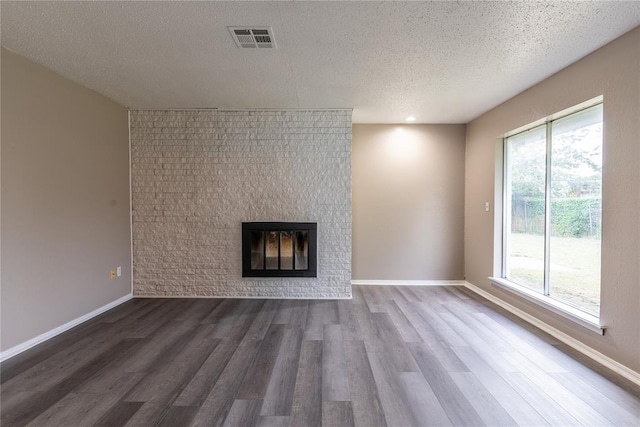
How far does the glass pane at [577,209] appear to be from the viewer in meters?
2.36

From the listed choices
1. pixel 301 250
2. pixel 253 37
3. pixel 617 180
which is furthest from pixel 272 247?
pixel 617 180

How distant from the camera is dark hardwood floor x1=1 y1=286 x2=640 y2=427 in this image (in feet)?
5.19

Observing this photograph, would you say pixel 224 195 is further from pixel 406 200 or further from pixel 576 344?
pixel 576 344

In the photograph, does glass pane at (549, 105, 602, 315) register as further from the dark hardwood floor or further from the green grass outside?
the dark hardwood floor

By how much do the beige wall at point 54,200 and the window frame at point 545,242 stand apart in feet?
15.5

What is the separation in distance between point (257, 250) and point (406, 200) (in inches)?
92.8

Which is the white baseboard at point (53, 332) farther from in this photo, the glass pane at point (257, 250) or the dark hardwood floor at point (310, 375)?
the glass pane at point (257, 250)

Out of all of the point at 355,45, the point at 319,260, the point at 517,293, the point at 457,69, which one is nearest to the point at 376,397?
the point at 319,260

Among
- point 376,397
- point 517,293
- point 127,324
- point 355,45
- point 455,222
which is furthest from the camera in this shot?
point 455,222

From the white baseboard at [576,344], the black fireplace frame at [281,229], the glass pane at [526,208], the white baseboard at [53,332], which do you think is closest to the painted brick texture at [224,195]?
the black fireplace frame at [281,229]

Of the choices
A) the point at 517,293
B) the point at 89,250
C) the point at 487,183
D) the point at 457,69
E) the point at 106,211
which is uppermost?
the point at 457,69

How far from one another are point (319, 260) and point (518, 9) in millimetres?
3042

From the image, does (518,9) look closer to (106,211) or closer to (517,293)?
(517,293)

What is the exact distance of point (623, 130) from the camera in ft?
6.61
